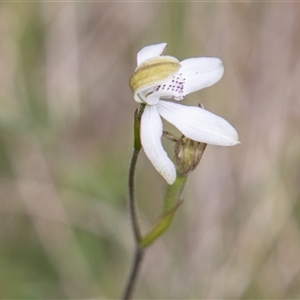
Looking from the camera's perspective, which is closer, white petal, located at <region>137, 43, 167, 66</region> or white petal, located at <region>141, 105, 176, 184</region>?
white petal, located at <region>141, 105, 176, 184</region>

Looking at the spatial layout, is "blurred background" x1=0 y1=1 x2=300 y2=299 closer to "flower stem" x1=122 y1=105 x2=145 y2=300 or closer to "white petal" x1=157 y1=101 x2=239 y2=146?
"flower stem" x1=122 y1=105 x2=145 y2=300

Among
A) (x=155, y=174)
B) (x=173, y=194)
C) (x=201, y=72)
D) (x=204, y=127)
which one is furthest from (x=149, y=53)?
(x=155, y=174)

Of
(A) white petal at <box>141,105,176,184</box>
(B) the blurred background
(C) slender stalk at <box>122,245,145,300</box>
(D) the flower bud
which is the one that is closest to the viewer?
(A) white petal at <box>141,105,176,184</box>

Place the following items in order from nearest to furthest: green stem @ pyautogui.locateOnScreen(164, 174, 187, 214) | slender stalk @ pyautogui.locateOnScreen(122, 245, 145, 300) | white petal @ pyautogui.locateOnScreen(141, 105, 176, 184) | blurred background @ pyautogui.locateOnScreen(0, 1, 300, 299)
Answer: white petal @ pyautogui.locateOnScreen(141, 105, 176, 184) < green stem @ pyautogui.locateOnScreen(164, 174, 187, 214) < slender stalk @ pyautogui.locateOnScreen(122, 245, 145, 300) < blurred background @ pyautogui.locateOnScreen(0, 1, 300, 299)

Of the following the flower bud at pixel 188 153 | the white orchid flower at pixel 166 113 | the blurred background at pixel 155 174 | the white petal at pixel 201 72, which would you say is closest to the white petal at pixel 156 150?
the white orchid flower at pixel 166 113

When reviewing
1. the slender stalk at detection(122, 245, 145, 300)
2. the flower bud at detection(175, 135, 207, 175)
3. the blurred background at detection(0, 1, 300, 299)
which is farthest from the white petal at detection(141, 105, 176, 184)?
the blurred background at detection(0, 1, 300, 299)

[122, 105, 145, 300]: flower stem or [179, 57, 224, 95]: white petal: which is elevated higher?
[179, 57, 224, 95]: white petal

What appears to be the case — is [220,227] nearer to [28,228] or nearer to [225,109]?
[225,109]
